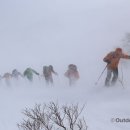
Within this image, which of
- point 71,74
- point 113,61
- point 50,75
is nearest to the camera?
point 113,61

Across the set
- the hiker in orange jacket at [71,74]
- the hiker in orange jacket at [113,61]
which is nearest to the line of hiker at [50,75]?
the hiker in orange jacket at [71,74]

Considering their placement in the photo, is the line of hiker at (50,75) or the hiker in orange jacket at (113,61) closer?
the hiker in orange jacket at (113,61)

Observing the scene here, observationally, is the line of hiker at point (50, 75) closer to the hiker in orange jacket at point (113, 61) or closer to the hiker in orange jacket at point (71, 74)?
the hiker in orange jacket at point (71, 74)

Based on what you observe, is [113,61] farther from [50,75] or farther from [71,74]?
[50,75]

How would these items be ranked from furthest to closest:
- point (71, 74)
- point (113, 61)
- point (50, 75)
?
point (50, 75) < point (71, 74) < point (113, 61)

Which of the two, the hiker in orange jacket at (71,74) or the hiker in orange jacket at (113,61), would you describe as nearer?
the hiker in orange jacket at (113,61)

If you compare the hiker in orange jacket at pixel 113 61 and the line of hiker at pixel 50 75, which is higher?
the line of hiker at pixel 50 75

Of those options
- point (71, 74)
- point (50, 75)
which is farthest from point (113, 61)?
point (50, 75)

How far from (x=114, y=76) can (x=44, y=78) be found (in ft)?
19.1

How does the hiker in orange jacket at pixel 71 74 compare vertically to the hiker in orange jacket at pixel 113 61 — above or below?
above

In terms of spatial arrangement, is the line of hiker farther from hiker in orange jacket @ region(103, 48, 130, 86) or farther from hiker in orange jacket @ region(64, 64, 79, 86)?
hiker in orange jacket @ region(103, 48, 130, 86)

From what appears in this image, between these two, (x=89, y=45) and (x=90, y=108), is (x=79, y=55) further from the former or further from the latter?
(x=90, y=108)

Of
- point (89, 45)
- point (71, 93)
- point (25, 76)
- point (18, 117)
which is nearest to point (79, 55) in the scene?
point (89, 45)

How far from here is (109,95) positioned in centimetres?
2141
